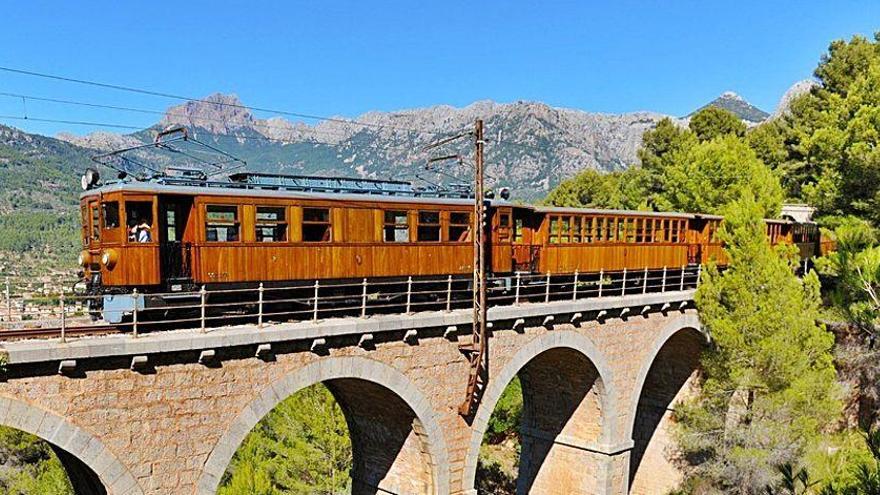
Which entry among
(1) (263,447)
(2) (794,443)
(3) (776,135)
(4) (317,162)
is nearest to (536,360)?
(2) (794,443)

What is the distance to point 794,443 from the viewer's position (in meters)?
18.4

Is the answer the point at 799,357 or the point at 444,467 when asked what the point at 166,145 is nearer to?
the point at 444,467

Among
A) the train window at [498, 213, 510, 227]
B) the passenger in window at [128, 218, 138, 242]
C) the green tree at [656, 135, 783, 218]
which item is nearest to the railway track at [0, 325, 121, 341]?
the passenger in window at [128, 218, 138, 242]

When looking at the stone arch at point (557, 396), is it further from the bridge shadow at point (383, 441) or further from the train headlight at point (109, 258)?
the train headlight at point (109, 258)

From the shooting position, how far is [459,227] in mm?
16469

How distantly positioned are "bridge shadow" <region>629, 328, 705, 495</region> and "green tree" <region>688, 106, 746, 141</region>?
25311mm

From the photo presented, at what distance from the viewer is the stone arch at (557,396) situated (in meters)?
15.2

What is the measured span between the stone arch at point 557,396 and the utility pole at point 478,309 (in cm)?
61

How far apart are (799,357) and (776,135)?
98.1ft

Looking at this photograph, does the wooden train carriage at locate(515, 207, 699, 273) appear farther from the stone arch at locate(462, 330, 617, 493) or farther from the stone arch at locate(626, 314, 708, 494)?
the stone arch at locate(626, 314, 708, 494)

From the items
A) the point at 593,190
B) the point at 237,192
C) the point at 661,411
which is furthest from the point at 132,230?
the point at 593,190

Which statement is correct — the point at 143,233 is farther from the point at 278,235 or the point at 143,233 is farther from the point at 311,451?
the point at 311,451

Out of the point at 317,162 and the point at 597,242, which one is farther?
the point at 317,162

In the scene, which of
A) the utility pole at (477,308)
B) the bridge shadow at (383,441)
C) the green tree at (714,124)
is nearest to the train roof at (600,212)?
the utility pole at (477,308)
